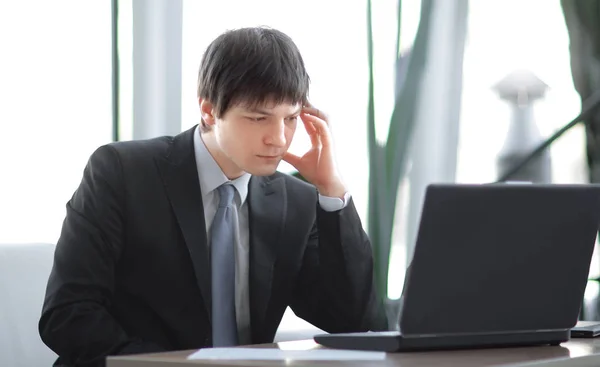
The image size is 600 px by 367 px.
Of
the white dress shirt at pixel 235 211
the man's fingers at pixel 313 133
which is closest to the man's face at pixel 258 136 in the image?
the white dress shirt at pixel 235 211

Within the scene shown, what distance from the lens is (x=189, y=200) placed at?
5.72 ft

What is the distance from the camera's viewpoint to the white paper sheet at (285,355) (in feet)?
3.81

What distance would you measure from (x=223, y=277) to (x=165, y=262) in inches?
4.5

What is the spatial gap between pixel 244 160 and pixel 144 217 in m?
0.23

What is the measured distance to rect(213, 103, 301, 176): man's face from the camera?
1640 mm

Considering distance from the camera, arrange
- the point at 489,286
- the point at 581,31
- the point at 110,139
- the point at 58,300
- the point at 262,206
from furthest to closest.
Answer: the point at 581,31, the point at 110,139, the point at 262,206, the point at 58,300, the point at 489,286

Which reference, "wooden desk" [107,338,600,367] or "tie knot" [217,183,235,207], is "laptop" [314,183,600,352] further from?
"tie knot" [217,183,235,207]

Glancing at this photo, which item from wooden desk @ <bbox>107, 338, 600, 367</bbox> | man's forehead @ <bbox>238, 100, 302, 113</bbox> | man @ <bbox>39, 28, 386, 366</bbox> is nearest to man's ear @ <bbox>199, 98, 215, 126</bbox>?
man @ <bbox>39, 28, 386, 366</bbox>

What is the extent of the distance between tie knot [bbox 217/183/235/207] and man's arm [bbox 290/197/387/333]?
0.17 meters

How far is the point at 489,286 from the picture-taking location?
1.28 m

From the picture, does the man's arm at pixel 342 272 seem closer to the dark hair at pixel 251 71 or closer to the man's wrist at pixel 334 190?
the man's wrist at pixel 334 190

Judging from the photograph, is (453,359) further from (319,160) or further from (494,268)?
(319,160)

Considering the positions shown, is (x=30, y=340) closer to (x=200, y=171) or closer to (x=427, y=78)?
(x=200, y=171)


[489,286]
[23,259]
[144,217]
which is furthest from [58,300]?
[489,286]
